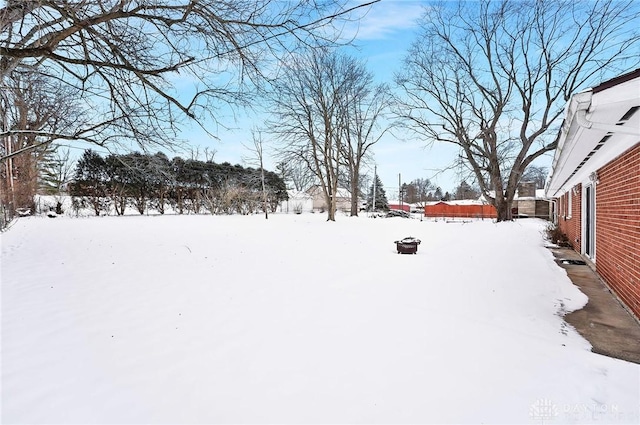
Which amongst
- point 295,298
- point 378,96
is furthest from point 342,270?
point 378,96

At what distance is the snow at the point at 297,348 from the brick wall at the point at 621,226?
2.14 feet

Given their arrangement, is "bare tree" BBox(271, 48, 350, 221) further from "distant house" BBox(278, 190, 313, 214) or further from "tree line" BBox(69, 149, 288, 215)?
"distant house" BBox(278, 190, 313, 214)

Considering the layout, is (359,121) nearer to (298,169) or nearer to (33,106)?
(298,169)

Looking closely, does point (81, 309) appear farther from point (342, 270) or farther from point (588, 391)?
point (588, 391)

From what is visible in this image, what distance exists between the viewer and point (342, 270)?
7164 mm

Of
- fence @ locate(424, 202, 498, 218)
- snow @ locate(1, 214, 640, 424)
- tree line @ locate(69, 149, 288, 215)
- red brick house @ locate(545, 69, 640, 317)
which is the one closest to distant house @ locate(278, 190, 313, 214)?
tree line @ locate(69, 149, 288, 215)

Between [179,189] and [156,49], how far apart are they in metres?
21.7

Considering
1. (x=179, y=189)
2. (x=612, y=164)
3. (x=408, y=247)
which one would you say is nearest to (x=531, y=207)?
(x=408, y=247)

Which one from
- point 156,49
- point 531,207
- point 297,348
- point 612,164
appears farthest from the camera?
point 531,207

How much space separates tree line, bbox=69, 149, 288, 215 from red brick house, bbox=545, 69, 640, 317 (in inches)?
665

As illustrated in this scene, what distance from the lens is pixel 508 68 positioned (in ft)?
61.2

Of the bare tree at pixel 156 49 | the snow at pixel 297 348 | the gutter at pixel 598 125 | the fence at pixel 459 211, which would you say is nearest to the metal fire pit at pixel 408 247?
the snow at pixel 297 348

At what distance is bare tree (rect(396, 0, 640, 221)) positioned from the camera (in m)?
16.4

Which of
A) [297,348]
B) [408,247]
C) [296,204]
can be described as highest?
[296,204]
